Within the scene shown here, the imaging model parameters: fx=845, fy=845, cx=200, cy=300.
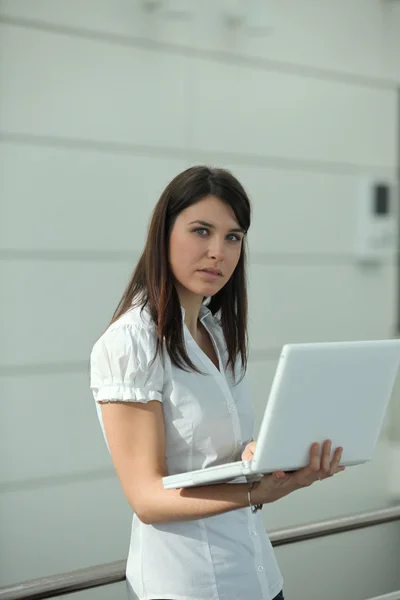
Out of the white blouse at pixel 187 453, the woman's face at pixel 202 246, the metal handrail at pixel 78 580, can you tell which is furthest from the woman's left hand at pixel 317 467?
the metal handrail at pixel 78 580

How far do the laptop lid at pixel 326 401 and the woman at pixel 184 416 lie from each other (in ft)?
0.11

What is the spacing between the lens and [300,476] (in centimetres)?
112

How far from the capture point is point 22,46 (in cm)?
349

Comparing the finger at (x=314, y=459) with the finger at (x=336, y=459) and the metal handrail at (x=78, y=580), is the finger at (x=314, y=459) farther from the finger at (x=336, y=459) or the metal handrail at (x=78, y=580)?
the metal handrail at (x=78, y=580)

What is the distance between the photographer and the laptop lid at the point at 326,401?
1.06 m

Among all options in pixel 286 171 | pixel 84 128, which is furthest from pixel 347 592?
pixel 286 171

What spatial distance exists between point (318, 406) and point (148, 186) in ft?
9.44

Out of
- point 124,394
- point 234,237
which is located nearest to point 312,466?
point 124,394

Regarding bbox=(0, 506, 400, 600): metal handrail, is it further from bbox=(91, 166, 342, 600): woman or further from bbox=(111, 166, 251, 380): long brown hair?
bbox=(111, 166, 251, 380): long brown hair

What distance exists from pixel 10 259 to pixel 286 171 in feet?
5.06

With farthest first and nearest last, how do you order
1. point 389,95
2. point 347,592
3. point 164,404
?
point 389,95, point 347,592, point 164,404

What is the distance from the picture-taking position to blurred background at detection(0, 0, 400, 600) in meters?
3.56

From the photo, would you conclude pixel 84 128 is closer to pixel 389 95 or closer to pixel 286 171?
pixel 286 171

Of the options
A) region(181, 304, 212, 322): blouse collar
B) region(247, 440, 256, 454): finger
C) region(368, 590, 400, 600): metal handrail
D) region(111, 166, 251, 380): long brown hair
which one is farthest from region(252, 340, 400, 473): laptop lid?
region(368, 590, 400, 600): metal handrail
